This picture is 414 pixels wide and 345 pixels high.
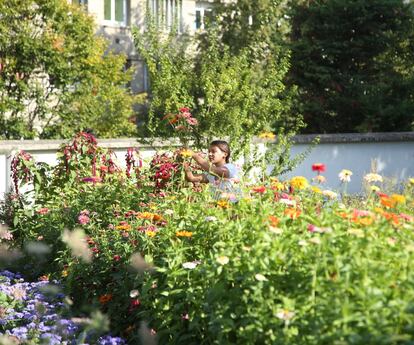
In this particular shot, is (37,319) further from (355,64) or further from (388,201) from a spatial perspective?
(355,64)

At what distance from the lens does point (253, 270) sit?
4047mm

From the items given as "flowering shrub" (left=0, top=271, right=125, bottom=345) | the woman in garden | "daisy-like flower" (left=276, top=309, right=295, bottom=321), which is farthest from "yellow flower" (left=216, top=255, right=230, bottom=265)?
the woman in garden

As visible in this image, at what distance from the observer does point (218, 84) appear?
36.3ft

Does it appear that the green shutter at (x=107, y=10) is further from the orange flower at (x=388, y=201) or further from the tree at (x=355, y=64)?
the orange flower at (x=388, y=201)

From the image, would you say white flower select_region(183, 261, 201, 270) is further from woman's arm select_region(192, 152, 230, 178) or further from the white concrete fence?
the white concrete fence

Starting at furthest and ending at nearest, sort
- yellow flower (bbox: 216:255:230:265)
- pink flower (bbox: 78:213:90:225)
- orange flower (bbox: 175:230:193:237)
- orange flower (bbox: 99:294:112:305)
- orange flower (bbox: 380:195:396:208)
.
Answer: pink flower (bbox: 78:213:90:225) → orange flower (bbox: 99:294:112:305) → orange flower (bbox: 175:230:193:237) → orange flower (bbox: 380:195:396:208) → yellow flower (bbox: 216:255:230:265)

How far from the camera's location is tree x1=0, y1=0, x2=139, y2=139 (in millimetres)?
17334

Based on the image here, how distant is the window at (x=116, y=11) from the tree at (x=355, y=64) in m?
7.01

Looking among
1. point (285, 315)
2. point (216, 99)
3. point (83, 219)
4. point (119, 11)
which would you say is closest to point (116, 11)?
point (119, 11)

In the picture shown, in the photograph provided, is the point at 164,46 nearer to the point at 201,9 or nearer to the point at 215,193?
the point at 215,193

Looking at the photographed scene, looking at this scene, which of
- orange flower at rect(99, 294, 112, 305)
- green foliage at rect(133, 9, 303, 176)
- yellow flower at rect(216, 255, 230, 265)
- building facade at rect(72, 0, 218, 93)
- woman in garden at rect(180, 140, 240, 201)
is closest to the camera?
yellow flower at rect(216, 255, 230, 265)

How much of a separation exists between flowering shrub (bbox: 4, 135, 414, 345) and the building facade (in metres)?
19.6

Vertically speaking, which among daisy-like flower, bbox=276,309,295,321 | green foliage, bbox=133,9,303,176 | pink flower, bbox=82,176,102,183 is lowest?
daisy-like flower, bbox=276,309,295,321

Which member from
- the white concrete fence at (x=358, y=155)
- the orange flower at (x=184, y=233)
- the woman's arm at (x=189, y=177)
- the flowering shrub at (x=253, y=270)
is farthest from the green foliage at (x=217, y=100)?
the orange flower at (x=184, y=233)
